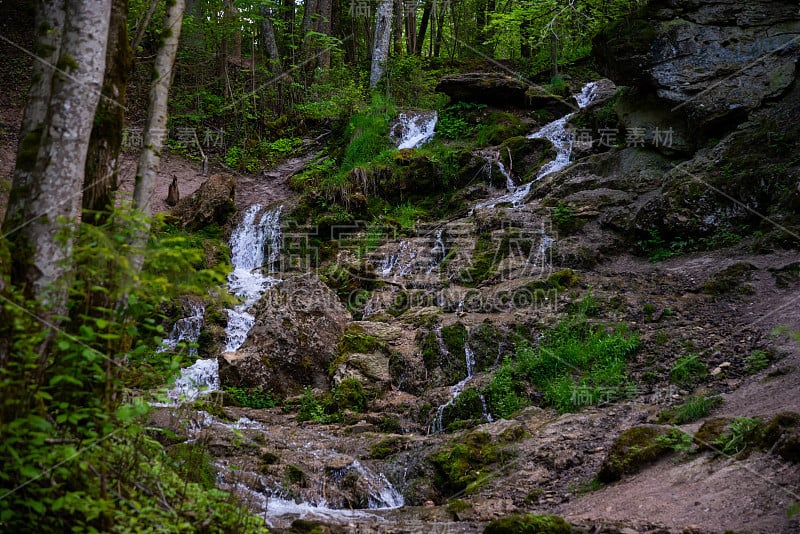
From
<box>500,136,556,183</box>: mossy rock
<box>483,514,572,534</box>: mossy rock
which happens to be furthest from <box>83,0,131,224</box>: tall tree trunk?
<box>500,136,556,183</box>: mossy rock

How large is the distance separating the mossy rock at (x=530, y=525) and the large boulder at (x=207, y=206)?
12335mm

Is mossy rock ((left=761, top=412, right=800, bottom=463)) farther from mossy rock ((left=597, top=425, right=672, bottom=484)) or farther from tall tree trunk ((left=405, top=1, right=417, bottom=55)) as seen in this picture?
tall tree trunk ((left=405, top=1, right=417, bottom=55))

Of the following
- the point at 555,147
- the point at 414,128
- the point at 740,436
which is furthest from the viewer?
the point at 414,128

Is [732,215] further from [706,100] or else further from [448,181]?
[448,181]

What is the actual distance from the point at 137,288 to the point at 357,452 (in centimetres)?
479

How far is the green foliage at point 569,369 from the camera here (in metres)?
7.94

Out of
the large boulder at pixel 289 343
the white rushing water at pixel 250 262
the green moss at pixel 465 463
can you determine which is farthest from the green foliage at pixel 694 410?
the white rushing water at pixel 250 262

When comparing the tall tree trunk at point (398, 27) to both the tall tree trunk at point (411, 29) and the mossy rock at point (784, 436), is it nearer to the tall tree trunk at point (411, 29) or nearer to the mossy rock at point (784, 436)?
the tall tree trunk at point (411, 29)

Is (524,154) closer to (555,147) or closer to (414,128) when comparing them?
(555,147)

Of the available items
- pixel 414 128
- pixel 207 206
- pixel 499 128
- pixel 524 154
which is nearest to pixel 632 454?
pixel 524 154

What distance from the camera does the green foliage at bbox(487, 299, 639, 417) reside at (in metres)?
7.94

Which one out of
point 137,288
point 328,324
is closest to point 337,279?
point 328,324

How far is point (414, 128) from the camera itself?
17875 millimetres

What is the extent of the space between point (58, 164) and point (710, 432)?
235 inches
